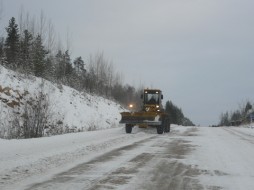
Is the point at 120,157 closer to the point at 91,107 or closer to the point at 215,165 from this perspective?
the point at 215,165

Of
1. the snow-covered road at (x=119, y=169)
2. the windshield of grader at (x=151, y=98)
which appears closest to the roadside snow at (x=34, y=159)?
the snow-covered road at (x=119, y=169)

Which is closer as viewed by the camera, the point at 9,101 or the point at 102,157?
the point at 102,157

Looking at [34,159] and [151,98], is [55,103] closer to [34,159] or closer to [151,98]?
[151,98]

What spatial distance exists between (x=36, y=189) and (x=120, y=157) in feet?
16.6

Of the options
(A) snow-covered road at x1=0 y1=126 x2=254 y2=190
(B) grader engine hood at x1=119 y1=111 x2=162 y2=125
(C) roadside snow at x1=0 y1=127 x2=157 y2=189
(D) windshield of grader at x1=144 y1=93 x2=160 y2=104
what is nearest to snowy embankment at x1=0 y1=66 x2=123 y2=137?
(B) grader engine hood at x1=119 y1=111 x2=162 y2=125

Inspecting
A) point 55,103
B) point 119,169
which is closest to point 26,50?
point 55,103

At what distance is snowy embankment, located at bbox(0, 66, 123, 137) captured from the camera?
1046 inches

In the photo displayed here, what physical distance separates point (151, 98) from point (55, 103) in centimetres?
831

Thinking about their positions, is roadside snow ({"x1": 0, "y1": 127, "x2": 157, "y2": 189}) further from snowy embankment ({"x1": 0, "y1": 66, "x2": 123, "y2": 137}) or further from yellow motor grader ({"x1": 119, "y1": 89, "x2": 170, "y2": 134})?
yellow motor grader ({"x1": 119, "y1": 89, "x2": 170, "y2": 134})

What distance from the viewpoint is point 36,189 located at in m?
7.08

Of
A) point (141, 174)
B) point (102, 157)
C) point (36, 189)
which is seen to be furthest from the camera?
point (102, 157)

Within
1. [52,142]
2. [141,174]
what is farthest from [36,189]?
[52,142]

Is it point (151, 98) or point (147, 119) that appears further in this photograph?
point (151, 98)

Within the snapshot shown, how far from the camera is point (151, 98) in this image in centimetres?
2852
